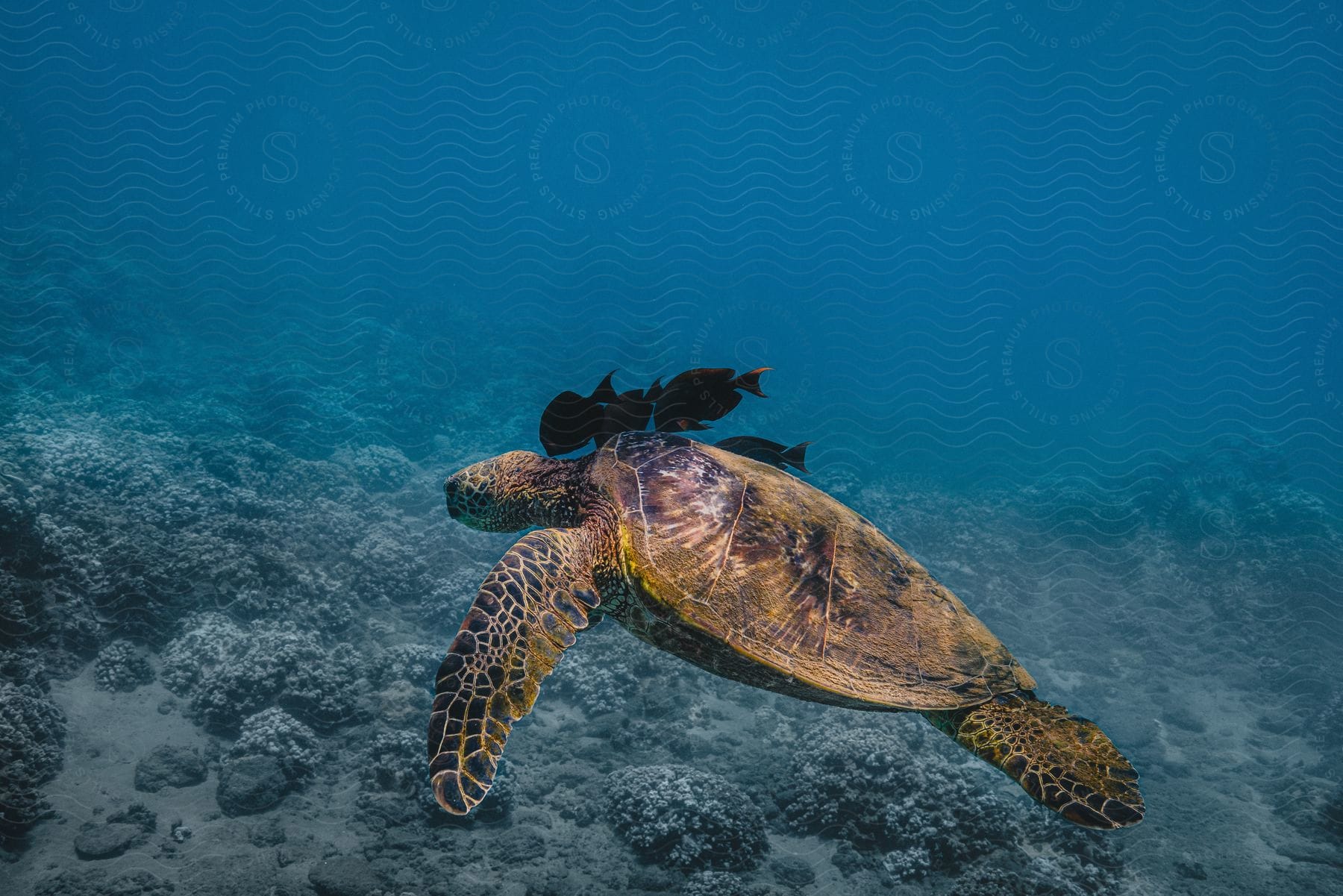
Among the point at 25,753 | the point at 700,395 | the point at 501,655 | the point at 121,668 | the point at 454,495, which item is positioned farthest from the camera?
the point at 121,668

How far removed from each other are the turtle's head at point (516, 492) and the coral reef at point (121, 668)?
527cm

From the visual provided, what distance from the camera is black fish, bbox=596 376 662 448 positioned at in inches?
156

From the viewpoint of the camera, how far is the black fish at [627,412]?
3.96 m

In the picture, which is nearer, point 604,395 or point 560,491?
point 560,491

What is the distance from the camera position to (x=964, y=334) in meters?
82.6

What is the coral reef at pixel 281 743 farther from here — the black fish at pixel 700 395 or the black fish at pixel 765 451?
the black fish at pixel 765 451

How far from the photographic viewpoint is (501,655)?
2654mm

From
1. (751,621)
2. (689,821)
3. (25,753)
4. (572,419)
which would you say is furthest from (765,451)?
(25,753)

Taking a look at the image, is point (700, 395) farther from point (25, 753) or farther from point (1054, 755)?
point (25, 753)

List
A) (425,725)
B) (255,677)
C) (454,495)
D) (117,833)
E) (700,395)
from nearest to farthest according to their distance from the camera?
(700,395), (454,495), (117,833), (255,677), (425,725)

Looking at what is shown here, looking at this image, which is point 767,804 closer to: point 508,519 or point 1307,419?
point 508,519

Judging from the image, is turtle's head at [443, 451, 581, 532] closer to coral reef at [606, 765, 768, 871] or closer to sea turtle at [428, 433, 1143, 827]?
sea turtle at [428, 433, 1143, 827]

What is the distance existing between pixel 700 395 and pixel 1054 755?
2663 mm

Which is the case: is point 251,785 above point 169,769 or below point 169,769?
above
